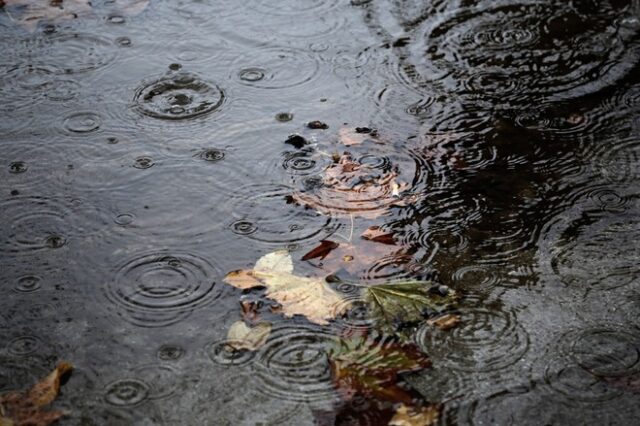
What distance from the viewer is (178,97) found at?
3830mm

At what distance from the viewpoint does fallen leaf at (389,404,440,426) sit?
7.71ft

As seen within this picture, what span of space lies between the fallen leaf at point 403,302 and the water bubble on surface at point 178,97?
4.66 feet

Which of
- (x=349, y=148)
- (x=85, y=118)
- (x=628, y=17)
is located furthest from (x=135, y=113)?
(x=628, y=17)

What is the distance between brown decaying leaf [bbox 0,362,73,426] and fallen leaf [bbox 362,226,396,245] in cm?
121

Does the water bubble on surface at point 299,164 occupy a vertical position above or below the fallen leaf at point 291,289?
above

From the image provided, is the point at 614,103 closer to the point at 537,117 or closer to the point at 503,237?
the point at 537,117

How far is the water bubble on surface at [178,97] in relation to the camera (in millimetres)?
3738

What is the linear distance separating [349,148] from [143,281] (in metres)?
1.16

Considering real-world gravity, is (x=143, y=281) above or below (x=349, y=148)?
below

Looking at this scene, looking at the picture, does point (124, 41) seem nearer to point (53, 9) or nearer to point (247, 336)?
point (53, 9)

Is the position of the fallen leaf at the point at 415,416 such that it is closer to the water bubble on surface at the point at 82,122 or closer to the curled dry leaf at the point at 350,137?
the curled dry leaf at the point at 350,137

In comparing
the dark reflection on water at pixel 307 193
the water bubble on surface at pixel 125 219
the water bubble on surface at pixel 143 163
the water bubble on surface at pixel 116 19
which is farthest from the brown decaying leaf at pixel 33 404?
the water bubble on surface at pixel 116 19

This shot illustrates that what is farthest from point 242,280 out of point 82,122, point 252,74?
point 252,74

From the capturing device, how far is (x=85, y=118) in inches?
145
